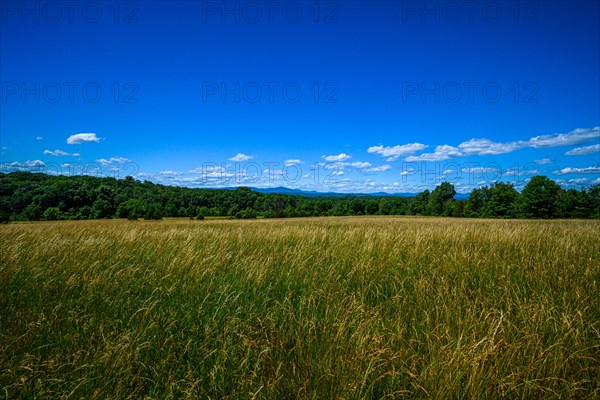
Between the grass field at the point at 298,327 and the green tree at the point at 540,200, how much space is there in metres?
79.6

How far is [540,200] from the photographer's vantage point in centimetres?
6562

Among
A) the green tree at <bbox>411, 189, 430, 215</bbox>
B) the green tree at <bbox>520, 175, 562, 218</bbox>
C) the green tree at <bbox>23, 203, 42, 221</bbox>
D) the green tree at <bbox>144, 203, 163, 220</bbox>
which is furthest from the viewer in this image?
the green tree at <bbox>411, 189, 430, 215</bbox>

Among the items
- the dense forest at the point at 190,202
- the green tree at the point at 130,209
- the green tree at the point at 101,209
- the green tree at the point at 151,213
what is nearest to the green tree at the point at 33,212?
the dense forest at the point at 190,202

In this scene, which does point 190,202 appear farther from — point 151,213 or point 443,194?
point 443,194

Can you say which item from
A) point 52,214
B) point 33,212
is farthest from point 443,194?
point 33,212

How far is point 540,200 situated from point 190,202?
297 feet

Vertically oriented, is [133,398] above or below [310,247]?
below

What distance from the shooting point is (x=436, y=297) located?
2844 mm

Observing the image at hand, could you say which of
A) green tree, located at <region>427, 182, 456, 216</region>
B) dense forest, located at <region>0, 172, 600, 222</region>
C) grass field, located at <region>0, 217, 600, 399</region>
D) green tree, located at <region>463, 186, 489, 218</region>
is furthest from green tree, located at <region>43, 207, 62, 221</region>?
green tree, located at <region>427, 182, 456, 216</region>

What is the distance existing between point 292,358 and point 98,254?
13.5 ft

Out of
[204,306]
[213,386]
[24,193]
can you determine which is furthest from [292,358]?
[24,193]

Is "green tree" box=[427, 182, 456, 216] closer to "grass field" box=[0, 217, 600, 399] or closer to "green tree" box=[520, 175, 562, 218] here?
"green tree" box=[520, 175, 562, 218]

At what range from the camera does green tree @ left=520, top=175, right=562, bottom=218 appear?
216 feet

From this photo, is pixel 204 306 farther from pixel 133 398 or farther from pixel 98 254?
pixel 98 254
